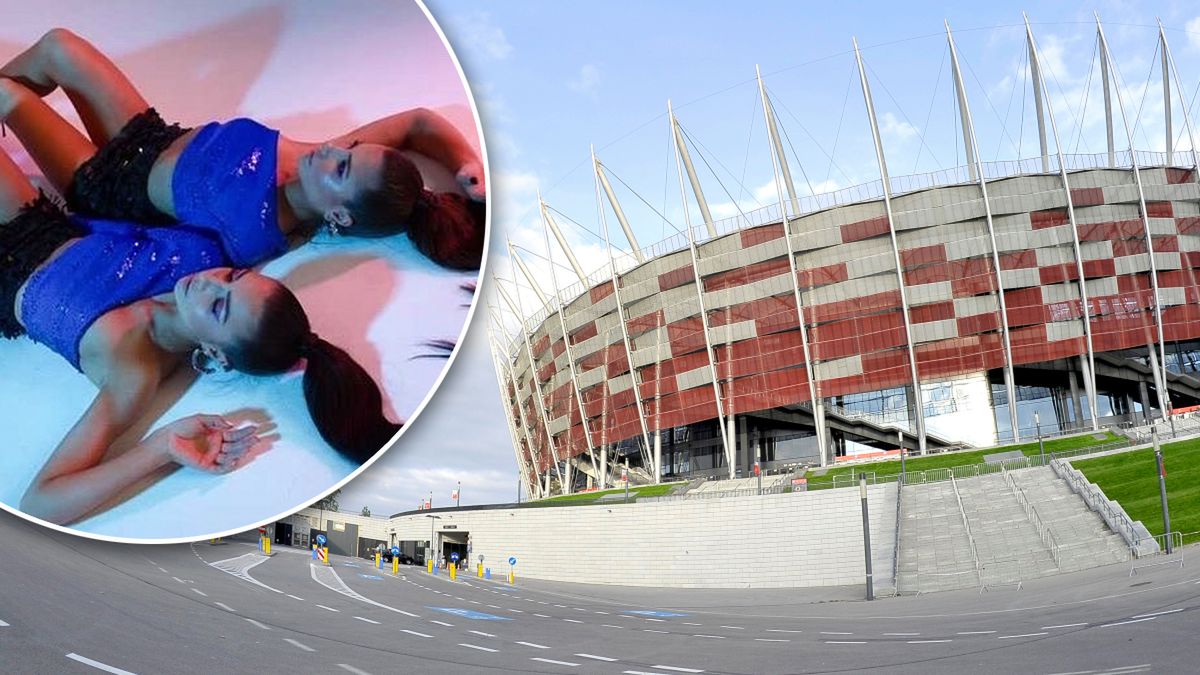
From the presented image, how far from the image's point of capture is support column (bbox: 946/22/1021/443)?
5756cm

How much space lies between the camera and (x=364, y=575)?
1294 inches

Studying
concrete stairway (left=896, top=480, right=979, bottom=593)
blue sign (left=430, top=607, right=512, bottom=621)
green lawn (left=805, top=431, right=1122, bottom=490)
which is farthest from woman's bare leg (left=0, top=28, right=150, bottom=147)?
green lawn (left=805, top=431, right=1122, bottom=490)

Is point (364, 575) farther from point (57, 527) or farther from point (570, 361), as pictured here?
point (570, 361)

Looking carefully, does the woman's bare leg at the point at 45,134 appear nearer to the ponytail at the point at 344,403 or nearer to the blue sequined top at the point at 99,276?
the blue sequined top at the point at 99,276

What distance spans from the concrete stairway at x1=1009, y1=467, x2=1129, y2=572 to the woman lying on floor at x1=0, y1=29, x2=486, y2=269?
30051 mm

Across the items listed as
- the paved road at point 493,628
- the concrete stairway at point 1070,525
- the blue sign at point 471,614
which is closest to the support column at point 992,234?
the concrete stairway at point 1070,525

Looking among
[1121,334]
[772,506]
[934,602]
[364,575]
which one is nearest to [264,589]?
[364,575]

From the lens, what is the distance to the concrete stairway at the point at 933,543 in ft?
97.1

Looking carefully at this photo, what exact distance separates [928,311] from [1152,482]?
24.0 m

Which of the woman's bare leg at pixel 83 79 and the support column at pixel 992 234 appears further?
the support column at pixel 992 234

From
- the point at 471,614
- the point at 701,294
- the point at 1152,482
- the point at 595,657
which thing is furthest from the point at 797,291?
the point at 595,657

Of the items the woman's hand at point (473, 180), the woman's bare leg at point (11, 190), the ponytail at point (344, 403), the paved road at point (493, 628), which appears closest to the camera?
the woman's bare leg at point (11, 190)

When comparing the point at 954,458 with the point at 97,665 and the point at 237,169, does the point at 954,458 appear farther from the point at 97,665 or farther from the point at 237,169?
the point at 237,169

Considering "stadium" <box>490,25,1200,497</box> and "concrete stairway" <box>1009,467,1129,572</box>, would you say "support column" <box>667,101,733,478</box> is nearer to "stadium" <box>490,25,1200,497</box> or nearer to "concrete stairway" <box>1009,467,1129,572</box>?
"stadium" <box>490,25,1200,497</box>
